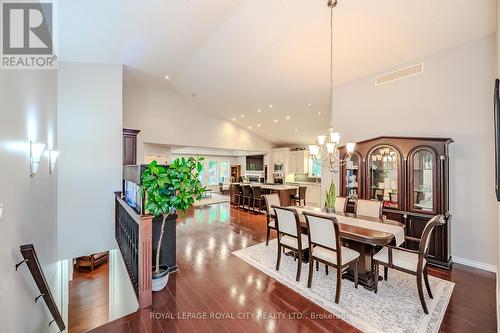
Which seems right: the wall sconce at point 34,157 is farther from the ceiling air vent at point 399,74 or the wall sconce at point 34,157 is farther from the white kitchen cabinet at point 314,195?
the white kitchen cabinet at point 314,195

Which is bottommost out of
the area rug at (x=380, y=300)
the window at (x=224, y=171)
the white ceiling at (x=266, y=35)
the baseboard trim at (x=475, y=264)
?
the area rug at (x=380, y=300)

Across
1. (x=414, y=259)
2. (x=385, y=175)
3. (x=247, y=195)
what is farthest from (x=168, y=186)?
(x=247, y=195)

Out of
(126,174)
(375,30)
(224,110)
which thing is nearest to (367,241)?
(375,30)

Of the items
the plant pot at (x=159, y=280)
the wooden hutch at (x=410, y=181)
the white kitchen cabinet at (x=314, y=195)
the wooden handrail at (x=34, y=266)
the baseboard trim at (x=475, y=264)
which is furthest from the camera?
the white kitchen cabinet at (x=314, y=195)

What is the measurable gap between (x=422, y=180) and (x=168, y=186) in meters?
4.03

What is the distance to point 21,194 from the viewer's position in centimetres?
215

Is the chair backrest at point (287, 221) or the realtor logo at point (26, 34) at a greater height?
the realtor logo at point (26, 34)

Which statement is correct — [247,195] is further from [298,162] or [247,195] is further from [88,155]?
[88,155]

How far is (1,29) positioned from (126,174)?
3.03 metres

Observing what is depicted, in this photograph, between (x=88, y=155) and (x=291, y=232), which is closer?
(x=291, y=232)

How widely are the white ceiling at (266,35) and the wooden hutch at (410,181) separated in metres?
1.61

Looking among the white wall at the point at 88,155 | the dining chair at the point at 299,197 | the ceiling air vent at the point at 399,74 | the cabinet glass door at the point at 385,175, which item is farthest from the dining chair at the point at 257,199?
the ceiling air vent at the point at 399,74

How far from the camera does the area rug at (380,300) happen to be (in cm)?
216

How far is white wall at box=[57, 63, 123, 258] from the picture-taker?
4.30m
